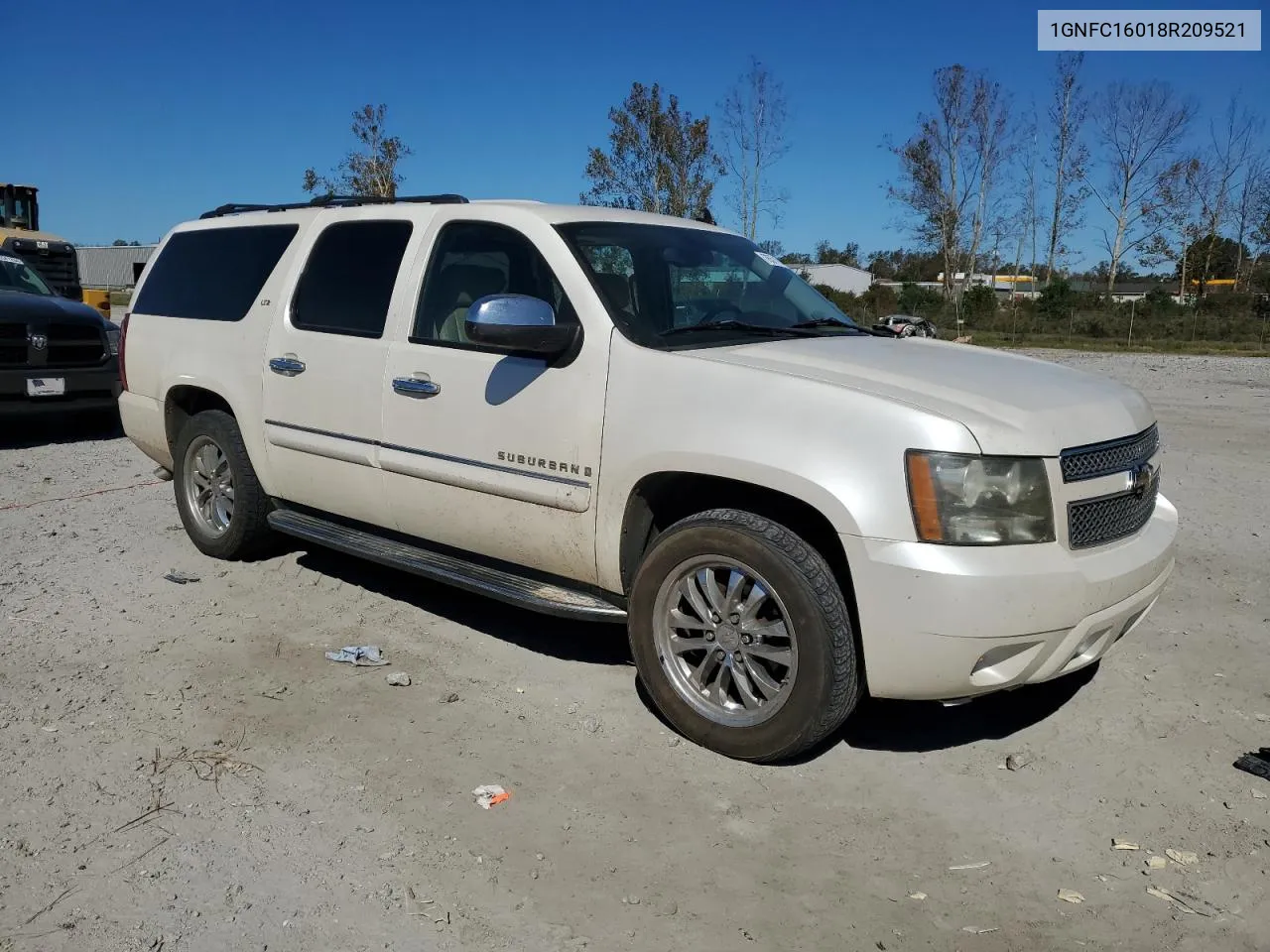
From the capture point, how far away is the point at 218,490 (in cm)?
609

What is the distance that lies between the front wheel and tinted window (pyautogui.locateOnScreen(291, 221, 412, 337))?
1.98 metres

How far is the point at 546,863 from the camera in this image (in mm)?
3148

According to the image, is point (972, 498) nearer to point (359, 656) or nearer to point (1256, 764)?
point (1256, 764)

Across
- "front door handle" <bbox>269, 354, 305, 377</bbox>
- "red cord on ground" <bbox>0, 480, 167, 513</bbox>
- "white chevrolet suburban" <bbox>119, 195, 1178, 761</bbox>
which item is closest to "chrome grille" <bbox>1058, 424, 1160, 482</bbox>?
"white chevrolet suburban" <bbox>119, 195, 1178, 761</bbox>

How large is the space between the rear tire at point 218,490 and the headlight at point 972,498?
383 centimetres

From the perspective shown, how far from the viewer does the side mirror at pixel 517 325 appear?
4.04 m

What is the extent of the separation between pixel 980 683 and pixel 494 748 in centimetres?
173

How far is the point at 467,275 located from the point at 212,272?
6.87 feet

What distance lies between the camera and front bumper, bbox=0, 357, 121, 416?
32.2 feet

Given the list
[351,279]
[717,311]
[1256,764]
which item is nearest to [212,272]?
[351,279]

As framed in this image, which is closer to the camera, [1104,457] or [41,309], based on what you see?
[1104,457]

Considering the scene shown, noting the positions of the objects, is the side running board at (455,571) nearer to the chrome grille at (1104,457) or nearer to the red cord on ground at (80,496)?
the chrome grille at (1104,457)

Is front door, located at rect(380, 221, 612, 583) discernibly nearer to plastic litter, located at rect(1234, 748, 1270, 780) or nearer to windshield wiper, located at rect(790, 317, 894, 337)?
windshield wiper, located at rect(790, 317, 894, 337)

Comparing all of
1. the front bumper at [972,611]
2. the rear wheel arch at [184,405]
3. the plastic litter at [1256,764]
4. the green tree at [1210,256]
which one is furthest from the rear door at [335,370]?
the green tree at [1210,256]
